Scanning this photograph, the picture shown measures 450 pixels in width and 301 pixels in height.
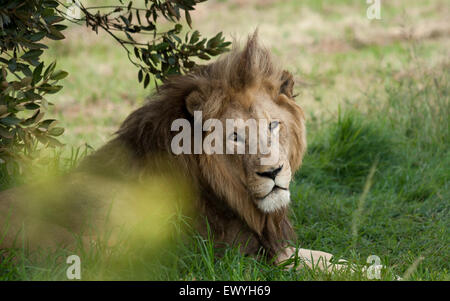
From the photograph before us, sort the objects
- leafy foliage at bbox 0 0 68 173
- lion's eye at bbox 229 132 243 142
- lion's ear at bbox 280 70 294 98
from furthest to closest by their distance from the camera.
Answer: lion's ear at bbox 280 70 294 98 → lion's eye at bbox 229 132 243 142 → leafy foliage at bbox 0 0 68 173

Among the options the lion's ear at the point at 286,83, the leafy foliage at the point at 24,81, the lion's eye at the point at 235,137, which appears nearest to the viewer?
the leafy foliage at the point at 24,81

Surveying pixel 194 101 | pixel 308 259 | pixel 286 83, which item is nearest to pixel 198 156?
pixel 194 101

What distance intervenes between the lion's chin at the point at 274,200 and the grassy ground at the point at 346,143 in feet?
0.98

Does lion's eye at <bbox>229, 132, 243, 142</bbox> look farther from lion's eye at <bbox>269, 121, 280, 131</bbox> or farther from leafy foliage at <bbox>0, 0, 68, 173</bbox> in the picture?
leafy foliage at <bbox>0, 0, 68, 173</bbox>

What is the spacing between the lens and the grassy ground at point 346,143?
3.28m

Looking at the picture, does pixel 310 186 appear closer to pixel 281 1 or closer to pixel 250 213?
pixel 250 213

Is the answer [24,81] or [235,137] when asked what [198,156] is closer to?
[235,137]

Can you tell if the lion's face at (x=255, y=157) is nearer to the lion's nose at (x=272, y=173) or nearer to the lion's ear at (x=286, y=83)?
the lion's nose at (x=272, y=173)

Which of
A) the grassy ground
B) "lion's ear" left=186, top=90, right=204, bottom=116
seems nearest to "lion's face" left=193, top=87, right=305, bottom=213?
"lion's ear" left=186, top=90, right=204, bottom=116

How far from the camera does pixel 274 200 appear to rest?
10.5 feet

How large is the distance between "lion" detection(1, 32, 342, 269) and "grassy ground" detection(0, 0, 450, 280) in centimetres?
16

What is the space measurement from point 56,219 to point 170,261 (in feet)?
2.05

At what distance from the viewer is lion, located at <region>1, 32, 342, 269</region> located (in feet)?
10.6

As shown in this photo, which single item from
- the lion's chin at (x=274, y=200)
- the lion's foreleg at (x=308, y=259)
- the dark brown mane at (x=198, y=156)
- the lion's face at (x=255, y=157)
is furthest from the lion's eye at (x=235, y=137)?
the lion's foreleg at (x=308, y=259)
